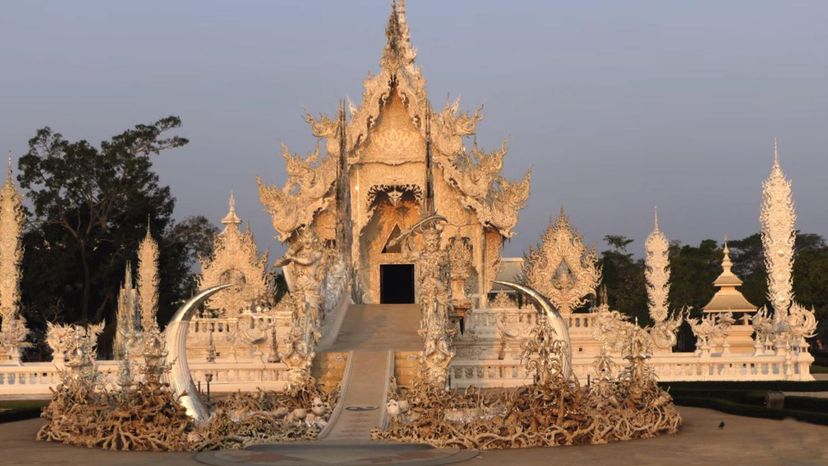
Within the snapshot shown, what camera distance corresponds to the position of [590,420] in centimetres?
1634

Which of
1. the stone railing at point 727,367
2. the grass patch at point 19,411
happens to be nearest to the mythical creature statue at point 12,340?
the grass patch at point 19,411

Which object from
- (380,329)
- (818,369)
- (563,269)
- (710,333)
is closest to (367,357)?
(380,329)

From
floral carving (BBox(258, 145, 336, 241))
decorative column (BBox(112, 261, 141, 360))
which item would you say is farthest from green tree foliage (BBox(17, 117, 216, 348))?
floral carving (BBox(258, 145, 336, 241))

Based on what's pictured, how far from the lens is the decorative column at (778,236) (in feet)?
89.9

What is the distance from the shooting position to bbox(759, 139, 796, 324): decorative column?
27.4m

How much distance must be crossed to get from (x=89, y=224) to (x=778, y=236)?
26.9 m

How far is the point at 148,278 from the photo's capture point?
41531mm

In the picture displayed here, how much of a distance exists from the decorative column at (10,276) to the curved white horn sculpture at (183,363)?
8639mm

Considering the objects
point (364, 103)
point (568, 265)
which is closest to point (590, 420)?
point (568, 265)

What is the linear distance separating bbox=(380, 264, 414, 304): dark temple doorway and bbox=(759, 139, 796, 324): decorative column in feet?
37.0

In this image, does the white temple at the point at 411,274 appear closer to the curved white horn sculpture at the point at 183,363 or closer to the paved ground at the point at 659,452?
the curved white horn sculpture at the point at 183,363

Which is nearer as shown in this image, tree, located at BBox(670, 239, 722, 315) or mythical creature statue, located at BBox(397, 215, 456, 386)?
mythical creature statue, located at BBox(397, 215, 456, 386)

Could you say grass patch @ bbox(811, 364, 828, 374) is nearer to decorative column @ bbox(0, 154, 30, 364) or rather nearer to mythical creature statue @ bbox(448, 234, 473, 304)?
mythical creature statue @ bbox(448, 234, 473, 304)

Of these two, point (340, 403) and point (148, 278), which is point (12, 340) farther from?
point (148, 278)
